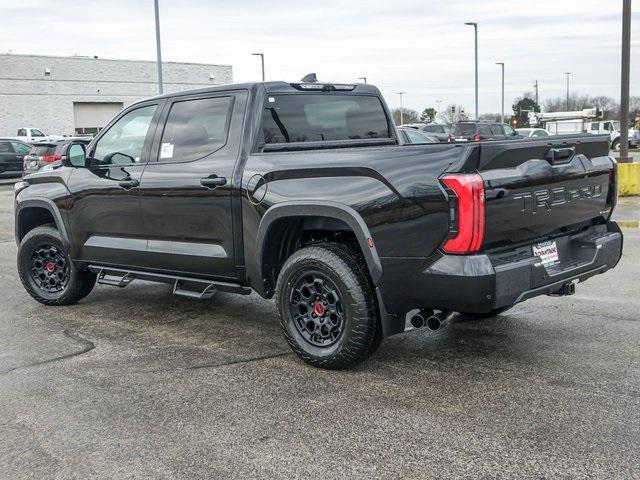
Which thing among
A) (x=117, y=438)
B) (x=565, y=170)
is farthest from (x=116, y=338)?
(x=565, y=170)

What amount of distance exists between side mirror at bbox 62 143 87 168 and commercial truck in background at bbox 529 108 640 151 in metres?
33.6

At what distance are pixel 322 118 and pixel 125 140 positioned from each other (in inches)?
67.5

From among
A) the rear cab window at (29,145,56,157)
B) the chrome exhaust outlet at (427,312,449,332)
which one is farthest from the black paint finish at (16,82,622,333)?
the rear cab window at (29,145,56,157)

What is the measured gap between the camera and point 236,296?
23.8 feet

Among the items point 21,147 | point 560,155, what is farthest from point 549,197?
point 21,147

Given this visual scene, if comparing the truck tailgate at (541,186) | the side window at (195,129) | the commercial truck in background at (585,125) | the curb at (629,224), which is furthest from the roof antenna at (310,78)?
the commercial truck in background at (585,125)

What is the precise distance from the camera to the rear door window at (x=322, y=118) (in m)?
5.50

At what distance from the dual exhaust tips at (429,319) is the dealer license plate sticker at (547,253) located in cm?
66

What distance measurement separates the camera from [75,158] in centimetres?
640

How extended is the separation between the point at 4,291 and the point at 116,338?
261 cm

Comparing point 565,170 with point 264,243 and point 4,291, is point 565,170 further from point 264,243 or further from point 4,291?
point 4,291

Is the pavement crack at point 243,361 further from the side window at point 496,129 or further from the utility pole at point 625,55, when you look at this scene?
the side window at point 496,129

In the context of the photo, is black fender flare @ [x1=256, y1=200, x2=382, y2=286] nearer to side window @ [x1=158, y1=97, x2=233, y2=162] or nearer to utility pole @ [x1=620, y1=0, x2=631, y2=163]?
side window @ [x1=158, y1=97, x2=233, y2=162]

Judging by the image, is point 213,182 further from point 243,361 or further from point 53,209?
point 53,209
